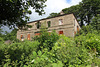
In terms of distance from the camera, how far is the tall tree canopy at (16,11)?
2590mm

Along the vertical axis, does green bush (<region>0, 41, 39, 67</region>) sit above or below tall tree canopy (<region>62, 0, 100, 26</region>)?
below

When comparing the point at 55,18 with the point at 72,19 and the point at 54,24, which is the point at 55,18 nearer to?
the point at 54,24

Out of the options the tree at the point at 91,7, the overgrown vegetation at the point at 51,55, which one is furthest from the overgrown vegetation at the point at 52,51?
the tree at the point at 91,7

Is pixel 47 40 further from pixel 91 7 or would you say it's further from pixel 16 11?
pixel 91 7

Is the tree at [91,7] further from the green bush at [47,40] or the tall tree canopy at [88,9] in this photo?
the green bush at [47,40]

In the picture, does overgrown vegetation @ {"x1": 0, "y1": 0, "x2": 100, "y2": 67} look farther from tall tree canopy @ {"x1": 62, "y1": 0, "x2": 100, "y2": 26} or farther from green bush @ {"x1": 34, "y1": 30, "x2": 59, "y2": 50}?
tall tree canopy @ {"x1": 62, "y1": 0, "x2": 100, "y2": 26}

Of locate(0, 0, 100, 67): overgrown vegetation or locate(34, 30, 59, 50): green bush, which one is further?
locate(34, 30, 59, 50): green bush

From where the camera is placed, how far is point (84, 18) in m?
34.0

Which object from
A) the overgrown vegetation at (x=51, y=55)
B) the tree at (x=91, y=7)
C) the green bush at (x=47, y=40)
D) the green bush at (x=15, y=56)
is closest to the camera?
the overgrown vegetation at (x=51, y=55)

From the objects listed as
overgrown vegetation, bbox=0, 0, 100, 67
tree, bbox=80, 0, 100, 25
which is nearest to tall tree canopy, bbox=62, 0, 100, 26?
tree, bbox=80, 0, 100, 25

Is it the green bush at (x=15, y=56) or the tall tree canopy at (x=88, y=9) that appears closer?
the green bush at (x=15, y=56)

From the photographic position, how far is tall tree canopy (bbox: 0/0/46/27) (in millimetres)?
2590

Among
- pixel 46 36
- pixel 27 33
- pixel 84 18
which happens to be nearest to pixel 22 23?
pixel 46 36

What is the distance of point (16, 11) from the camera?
2729 millimetres
